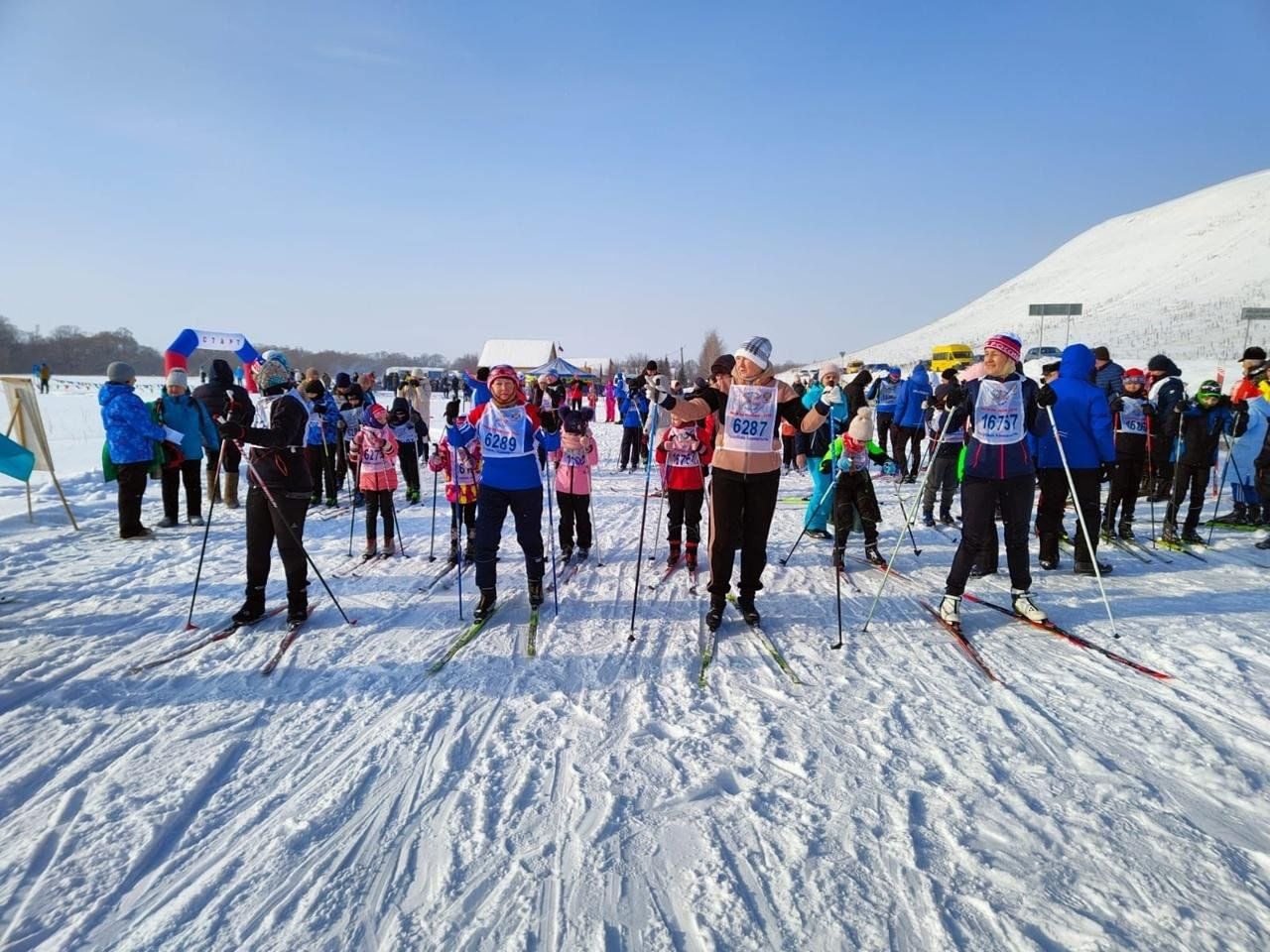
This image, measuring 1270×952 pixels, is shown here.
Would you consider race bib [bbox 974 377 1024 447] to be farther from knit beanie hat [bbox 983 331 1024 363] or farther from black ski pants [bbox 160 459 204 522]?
black ski pants [bbox 160 459 204 522]

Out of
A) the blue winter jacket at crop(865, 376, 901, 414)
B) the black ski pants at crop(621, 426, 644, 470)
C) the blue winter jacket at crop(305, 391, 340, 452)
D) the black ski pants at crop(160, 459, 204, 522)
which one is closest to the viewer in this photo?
the black ski pants at crop(160, 459, 204, 522)

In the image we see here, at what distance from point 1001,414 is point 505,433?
4005 mm

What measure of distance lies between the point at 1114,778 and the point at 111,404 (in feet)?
33.3

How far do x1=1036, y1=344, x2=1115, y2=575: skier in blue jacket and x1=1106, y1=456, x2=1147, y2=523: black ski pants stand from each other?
1667 millimetres

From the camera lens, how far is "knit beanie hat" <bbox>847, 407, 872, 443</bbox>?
589 cm

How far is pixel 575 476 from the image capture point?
669 cm

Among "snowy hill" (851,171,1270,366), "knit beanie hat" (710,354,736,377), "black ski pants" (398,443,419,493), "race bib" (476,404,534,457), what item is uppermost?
"snowy hill" (851,171,1270,366)

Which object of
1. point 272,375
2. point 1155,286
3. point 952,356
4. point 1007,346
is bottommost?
point 272,375

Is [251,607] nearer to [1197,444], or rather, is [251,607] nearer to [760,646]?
[760,646]

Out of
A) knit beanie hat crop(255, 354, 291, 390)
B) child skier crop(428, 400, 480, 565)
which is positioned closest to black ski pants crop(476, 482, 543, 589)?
child skier crop(428, 400, 480, 565)

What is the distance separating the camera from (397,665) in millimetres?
4188

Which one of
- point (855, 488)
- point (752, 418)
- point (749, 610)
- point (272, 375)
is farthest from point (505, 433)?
point (855, 488)

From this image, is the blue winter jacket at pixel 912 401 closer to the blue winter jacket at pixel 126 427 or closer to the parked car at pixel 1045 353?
the parked car at pixel 1045 353

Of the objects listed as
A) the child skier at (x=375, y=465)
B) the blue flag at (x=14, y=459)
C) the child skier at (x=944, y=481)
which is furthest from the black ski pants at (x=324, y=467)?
the child skier at (x=944, y=481)
